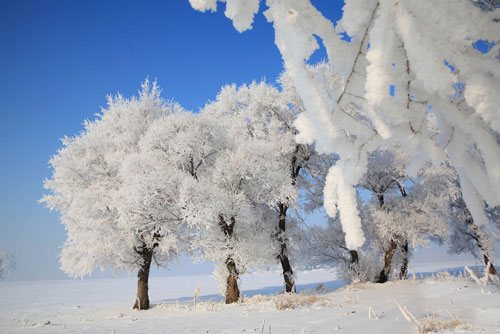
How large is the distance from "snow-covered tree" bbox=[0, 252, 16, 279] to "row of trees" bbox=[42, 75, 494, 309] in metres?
58.8

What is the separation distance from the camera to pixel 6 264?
183 feet

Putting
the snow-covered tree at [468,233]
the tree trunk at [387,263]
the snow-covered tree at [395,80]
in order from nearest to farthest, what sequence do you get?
the snow-covered tree at [395,80] → the tree trunk at [387,263] → the snow-covered tree at [468,233]

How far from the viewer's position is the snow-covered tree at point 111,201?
1171 centimetres

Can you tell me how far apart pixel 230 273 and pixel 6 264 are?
6616 centimetres

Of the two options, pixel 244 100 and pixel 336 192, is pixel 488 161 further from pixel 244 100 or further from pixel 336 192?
pixel 244 100

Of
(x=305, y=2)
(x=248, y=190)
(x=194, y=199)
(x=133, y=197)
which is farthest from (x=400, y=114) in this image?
(x=248, y=190)

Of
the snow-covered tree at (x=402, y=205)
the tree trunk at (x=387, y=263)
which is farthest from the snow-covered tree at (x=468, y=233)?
the tree trunk at (x=387, y=263)

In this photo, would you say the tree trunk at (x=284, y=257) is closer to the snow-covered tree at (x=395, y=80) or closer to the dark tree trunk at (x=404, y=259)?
the dark tree trunk at (x=404, y=259)

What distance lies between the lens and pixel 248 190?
521 inches

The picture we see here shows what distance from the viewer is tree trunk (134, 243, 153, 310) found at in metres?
12.9

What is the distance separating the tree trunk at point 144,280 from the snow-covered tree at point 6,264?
201ft

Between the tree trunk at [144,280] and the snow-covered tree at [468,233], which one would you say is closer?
the tree trunk at [144,280]

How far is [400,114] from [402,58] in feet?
0.73

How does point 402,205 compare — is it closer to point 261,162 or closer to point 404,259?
point 404,259
